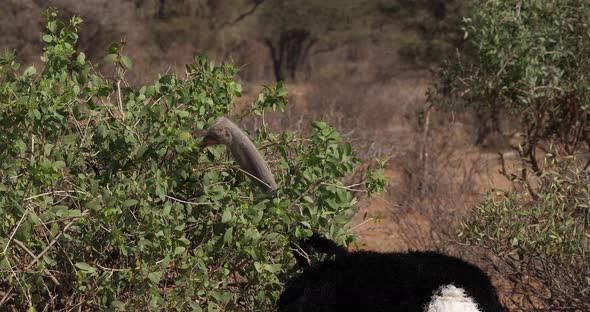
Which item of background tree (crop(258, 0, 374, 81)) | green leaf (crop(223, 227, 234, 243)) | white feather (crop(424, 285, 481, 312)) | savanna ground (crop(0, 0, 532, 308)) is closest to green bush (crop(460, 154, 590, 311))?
savanna ground (crop(0, 0, 532, 308))

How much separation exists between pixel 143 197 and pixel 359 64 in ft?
84.6

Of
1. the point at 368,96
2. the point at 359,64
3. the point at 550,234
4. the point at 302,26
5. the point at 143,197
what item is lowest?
the point at 359,64

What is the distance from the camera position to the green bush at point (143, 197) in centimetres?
347

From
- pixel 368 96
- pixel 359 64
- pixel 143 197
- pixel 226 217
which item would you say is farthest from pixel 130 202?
pixel 359 64

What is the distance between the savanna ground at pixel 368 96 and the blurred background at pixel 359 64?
40mm

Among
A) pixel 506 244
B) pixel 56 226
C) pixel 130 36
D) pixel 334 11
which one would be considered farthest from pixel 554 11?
pixel 334 11

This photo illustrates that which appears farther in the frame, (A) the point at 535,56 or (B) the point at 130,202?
(A) the point at 535,56

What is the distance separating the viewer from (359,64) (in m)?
28.9

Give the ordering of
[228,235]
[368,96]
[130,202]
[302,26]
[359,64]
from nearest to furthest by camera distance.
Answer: [130,202] → [228,235] → [368,96] → [302,26] → [359,64]

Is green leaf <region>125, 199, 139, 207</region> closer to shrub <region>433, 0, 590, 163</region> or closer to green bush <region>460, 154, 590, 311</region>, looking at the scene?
green bush <region>460, 154, 590, 311</region>

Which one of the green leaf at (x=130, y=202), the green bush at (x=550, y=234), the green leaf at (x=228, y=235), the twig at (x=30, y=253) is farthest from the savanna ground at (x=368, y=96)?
the twig at (x=30, y=253)

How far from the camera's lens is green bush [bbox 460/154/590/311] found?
436cm

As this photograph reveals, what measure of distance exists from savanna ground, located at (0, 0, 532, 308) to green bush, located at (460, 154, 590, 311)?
1.82 ft

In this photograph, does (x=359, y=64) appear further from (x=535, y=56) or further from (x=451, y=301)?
(x=451, y=301)
